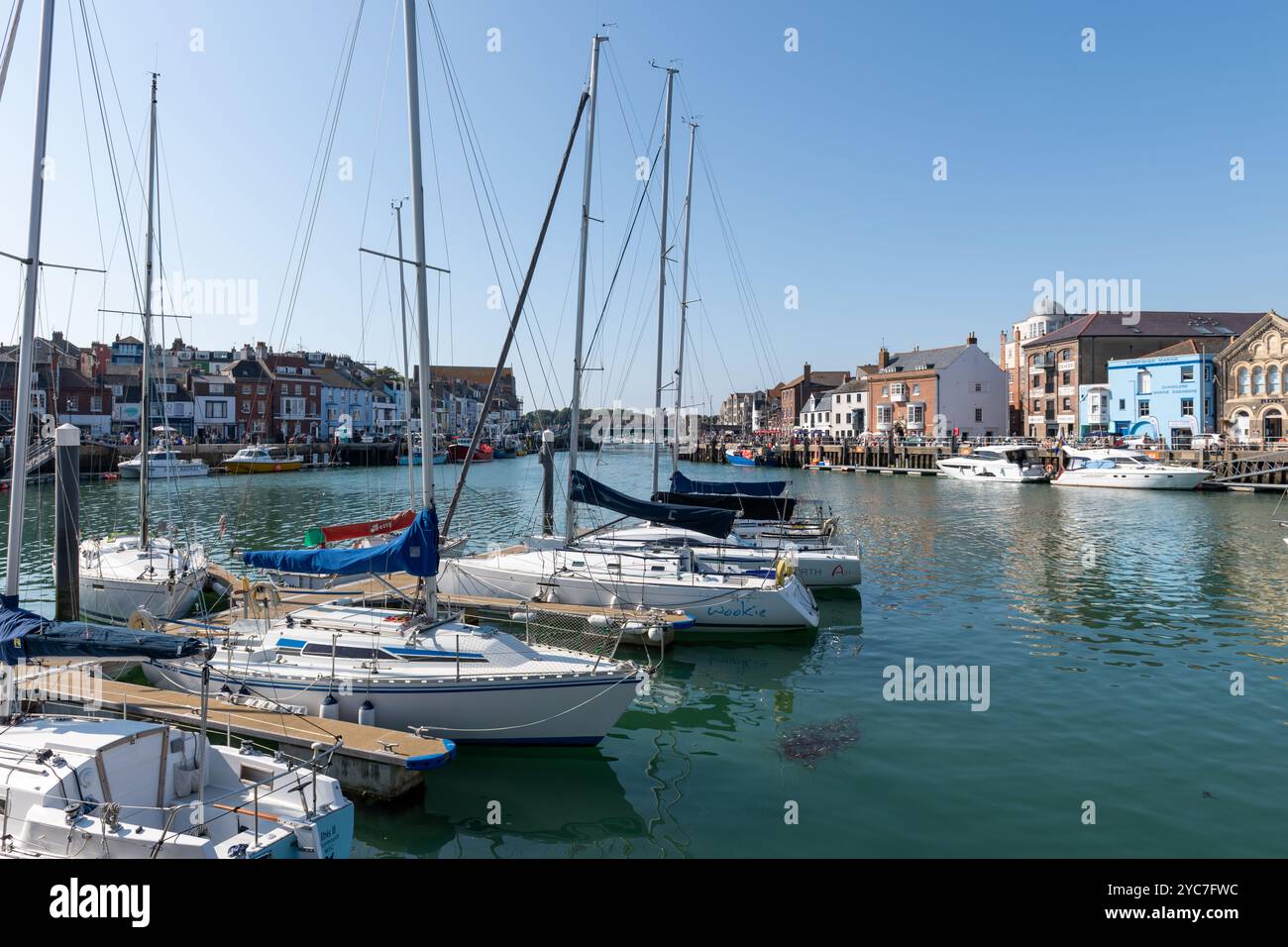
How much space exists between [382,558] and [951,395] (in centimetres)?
→ 9057

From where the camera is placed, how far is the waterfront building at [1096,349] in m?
85.7

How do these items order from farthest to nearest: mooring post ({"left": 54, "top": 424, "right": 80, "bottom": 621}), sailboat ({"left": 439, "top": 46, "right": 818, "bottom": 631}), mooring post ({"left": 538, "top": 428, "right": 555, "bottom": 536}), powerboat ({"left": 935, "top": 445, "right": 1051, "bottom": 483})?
powerboat ({"left": 935, "top": 445, "right": 1051, "bottom": 483}), mooring post ({"left": 538, "top": 428, "right": 555, "bottom": 536}), sailboat ({"left": 439, "top": 46, "right": 818, "bottom": 631}), mooring post ({"left": 54, "top": 424, "right": 80, "bottom": 621})

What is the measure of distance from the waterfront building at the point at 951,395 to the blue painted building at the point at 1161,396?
11729mm

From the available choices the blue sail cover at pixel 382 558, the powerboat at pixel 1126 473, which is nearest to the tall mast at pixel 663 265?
the blue sail cover at pixel 382 558

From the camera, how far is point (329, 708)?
42.7 ft

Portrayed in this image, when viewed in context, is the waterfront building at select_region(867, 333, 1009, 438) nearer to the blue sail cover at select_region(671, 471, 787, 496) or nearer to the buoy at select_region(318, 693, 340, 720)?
the blue sail cover at select_region(671, 471, 787, 496)

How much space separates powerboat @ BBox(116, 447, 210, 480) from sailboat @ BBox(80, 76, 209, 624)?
4812 cm

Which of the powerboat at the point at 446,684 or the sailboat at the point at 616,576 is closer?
the powerboat at the point at 446,684

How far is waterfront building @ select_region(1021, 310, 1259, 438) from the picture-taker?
281 ft

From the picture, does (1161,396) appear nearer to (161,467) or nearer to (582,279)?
(582,279)

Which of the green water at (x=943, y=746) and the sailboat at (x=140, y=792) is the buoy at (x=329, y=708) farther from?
the sailboat at (x=140, y=792)

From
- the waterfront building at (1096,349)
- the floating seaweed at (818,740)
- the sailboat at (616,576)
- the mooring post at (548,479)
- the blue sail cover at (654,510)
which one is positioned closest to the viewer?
the floating seaweed at (818,740)

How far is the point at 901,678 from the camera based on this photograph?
17.3m

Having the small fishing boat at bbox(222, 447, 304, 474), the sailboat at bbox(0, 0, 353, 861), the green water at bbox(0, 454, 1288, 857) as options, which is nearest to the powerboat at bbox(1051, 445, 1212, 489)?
the green water at bbox(0, 454, 1288, 857)
